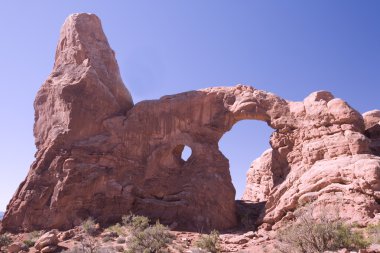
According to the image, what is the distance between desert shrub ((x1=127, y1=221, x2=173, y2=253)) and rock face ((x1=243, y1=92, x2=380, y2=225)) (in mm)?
7002

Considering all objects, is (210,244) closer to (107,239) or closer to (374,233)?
(107,239)

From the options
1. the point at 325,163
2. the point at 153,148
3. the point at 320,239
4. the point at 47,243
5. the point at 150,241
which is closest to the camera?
the point at 320,239

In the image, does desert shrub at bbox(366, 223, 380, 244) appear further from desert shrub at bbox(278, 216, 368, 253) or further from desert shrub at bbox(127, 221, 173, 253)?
desert shrub at bbox(127, 221, 173, 253)

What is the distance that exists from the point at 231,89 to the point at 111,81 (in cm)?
893

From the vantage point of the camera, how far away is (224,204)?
81.1 feet

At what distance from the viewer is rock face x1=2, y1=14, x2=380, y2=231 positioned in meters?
22.9

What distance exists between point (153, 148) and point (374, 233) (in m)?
15.5

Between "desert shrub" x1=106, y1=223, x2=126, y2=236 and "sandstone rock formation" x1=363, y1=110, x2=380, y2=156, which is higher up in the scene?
"sandstone rock formation" x1=363, y1=110, x2=380, y2=156

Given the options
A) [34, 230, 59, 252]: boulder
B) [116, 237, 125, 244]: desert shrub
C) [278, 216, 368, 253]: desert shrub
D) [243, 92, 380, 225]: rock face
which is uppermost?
[243, 92, 380, 225]: rock face

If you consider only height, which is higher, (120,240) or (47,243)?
(120,240)

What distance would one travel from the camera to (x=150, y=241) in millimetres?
17375

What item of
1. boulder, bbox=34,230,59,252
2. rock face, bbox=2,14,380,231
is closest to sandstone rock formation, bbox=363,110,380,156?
rock face, bbox=2,14,380,231

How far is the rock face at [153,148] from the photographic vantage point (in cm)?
2292

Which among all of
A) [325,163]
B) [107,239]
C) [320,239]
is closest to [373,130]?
[325,163]
